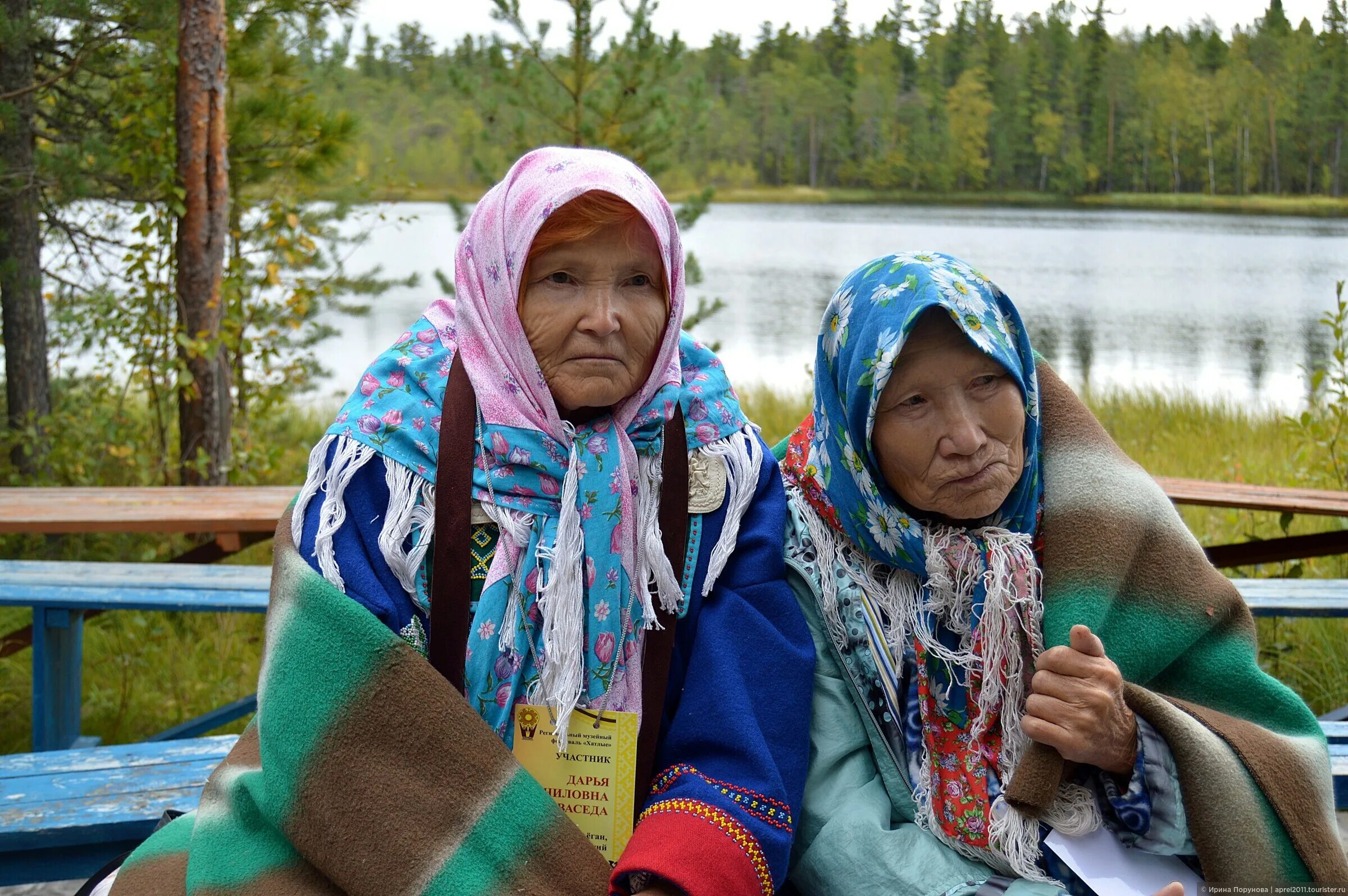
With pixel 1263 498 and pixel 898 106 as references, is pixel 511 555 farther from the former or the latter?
pixel 898 106

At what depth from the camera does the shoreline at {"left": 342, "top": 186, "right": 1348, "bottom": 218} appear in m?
8.59

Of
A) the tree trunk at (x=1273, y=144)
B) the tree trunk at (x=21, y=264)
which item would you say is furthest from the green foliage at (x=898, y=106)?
the tree trunk at (x=21, y=264)

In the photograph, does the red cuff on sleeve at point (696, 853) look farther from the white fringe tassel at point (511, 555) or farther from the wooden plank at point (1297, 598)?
the wooden plank at point (1297, 598)

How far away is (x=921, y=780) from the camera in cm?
194

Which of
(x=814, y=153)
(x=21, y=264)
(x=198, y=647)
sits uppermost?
(x=814, y=153)

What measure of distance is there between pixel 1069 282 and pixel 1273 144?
294 inches

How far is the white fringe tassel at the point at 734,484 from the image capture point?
1.95m

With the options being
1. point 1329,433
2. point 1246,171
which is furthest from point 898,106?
point 1329,433

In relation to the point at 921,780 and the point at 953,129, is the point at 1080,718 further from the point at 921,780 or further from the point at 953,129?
the point at 953,129

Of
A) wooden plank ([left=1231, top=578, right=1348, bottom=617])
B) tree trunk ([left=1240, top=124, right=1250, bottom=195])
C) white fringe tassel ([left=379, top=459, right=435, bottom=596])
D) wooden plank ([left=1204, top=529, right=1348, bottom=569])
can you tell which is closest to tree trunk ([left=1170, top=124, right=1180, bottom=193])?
tree trunk ([left=1240, top=124, right=1250, bottom=195])

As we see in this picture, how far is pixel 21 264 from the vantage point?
18.3ft

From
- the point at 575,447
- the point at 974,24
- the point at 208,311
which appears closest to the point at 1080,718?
the point at 575,447

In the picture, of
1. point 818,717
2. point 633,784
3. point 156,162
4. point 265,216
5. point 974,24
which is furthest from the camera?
point 974,24

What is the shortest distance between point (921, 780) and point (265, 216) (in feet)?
18.0
